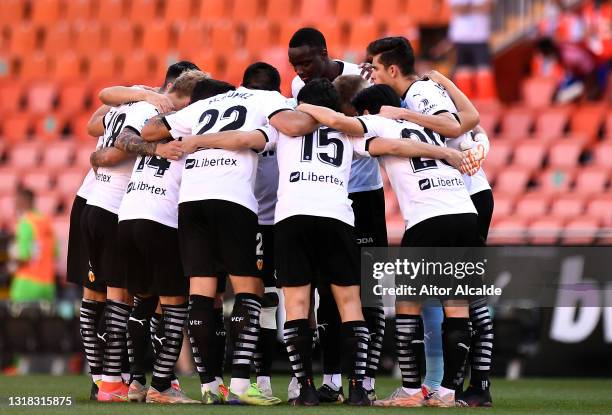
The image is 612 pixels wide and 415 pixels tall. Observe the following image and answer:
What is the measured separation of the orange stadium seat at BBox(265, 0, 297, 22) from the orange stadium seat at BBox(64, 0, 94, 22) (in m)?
3.30

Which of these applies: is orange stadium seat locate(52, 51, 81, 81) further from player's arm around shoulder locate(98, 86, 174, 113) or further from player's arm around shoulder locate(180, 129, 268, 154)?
player's arm around shoulder locate(180, 129, 268, 154)

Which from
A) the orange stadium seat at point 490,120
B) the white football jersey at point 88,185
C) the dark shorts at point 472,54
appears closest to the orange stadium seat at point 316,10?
the dark shorts at point 472,54

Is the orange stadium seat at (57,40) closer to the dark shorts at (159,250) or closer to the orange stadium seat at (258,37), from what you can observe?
the orange stadium seat at (258,37)

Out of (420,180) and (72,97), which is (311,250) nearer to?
(420,180)

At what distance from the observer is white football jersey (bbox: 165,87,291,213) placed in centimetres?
819

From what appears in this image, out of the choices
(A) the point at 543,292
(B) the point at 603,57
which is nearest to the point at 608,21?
(B) the point at 603,57

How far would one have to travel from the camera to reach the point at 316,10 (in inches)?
786

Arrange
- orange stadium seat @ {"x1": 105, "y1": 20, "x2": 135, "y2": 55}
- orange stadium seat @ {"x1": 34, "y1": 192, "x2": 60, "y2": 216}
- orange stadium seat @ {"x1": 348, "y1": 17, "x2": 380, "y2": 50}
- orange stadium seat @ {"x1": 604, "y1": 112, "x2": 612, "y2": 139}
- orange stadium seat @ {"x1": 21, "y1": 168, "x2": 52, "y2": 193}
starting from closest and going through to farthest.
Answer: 1. orange stadium seat @ {"x1": 604, "y1": 112, "x2": 612, "y2": 139}
2. orange stadium seat @ {"x1": 34, "y1": 192, "x2": 60, "y2": 216}
3. orange stadium seat @ {"x1": 21, "y1": 168, "x2": 52, "y2": 193}
4. orange stadium seat @ {"x1": 348, "y1": 17, "x2": 380, "y2": 50}
5. orange stadium seat @ {"x1": 105, "y1": 20, "x2": 135, "y2": 55}

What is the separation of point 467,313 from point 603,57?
9627mm

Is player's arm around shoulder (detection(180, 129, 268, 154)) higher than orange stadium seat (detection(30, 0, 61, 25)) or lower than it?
lower

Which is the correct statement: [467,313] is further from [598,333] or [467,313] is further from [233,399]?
[598,333]

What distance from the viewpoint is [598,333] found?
1231 centimetres

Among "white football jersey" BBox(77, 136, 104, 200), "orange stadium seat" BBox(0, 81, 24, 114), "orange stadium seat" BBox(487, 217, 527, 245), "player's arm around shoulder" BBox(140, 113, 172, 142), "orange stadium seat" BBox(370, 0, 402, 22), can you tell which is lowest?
"orange stadium seat" BBox(487, 217, 527, 245)

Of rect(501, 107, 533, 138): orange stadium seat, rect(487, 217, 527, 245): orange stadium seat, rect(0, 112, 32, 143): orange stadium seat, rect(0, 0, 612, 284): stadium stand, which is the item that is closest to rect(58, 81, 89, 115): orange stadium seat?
rect(0, 0, 612, 284): stadium stand
